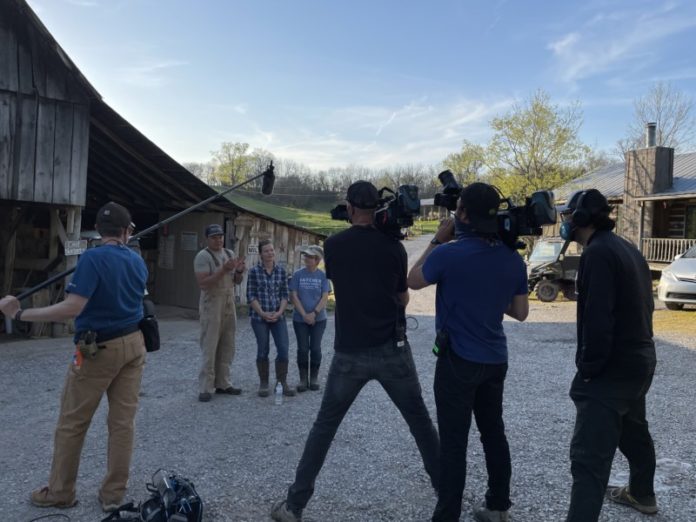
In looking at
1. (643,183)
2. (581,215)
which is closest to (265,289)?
(581,215)

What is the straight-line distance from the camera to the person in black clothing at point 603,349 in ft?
9.39

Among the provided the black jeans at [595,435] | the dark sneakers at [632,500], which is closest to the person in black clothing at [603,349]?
the black jeans at [595,435]

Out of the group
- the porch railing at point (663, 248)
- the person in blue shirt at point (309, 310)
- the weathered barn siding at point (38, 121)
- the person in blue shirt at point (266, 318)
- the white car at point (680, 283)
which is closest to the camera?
the person in blue shirt at point (266, 318)

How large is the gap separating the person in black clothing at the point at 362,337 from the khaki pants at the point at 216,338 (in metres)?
2.92

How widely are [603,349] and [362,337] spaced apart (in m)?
1.29

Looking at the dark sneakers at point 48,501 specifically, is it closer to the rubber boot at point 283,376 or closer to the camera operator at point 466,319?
the camera operator at point 466,319

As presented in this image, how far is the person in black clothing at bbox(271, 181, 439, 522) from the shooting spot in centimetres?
320

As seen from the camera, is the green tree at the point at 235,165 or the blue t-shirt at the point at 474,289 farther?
the green tree at the point at 235,165

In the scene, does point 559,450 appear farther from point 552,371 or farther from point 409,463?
point 552,371

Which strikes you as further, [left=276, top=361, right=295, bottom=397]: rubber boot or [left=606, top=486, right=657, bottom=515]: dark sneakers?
[left=276, top=361, right=295, bottom=397]: rubber boot

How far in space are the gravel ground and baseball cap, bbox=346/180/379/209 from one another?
6.43 feet

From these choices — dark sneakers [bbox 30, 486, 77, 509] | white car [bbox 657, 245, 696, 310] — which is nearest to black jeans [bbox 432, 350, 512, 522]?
dark sneakers [bbox 30, 486, 77, 509]

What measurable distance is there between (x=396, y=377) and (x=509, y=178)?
1005 inches

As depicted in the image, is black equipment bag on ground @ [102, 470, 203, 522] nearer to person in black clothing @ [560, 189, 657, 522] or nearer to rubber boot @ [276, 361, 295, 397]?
person in black clothing @ [560, 189, 657, 522]
